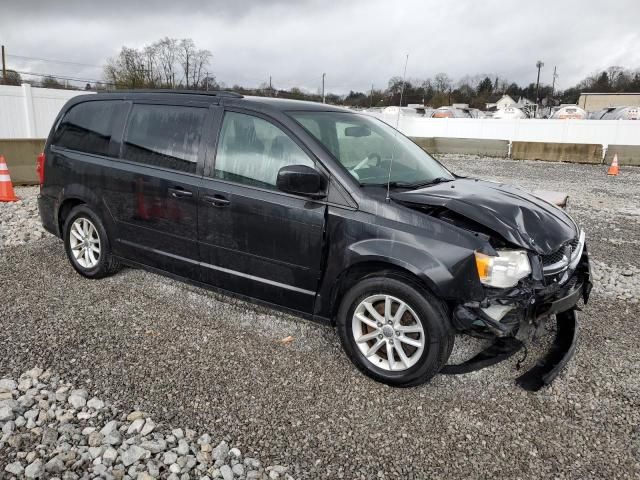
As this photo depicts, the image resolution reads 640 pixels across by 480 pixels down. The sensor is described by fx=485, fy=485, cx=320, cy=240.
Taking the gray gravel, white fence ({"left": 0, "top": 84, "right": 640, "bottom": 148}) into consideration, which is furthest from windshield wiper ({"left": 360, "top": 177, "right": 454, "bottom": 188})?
white fence ({"left": 0, "top": 84, "right": 640, "bottom": 148})

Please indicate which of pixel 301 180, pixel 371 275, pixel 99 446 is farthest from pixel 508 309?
pixel 99 446

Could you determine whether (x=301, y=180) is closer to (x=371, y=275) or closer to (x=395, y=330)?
(x=371, y=275)

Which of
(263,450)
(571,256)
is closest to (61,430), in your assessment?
(263,450)

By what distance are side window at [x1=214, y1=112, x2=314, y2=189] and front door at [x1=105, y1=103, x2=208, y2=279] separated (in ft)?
0.74

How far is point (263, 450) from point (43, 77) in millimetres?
30770

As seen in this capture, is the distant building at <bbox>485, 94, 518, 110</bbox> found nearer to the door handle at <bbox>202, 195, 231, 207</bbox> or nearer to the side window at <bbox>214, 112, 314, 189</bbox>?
the side window at <bbox>214, 112, 314, 189</bbox>

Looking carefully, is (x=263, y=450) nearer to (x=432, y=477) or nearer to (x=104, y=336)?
(x=432, y=477)

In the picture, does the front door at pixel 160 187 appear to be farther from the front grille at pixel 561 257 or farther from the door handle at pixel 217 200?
the front grille at pixel 561 257

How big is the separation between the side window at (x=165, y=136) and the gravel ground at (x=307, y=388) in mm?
1279

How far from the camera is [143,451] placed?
250 centimetres

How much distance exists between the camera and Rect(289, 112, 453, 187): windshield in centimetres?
350

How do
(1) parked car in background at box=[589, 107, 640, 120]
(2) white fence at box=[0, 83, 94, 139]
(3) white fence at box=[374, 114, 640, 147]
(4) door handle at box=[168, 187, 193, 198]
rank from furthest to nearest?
(1) parked car in background at box=[589, 107, 640, 120] < (3) white fence at box=[374, 114, 640, 147] < (2) white fence at box=[0, 83, 94, 139] < (4) door handle at box=[168, 187, 193, 198]

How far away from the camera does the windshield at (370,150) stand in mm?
3504

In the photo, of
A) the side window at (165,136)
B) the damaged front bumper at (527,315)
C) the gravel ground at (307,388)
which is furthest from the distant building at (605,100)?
the side window at (165,136)
